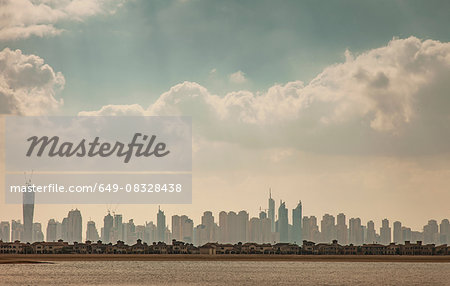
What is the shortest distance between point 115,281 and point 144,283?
972 centimetres

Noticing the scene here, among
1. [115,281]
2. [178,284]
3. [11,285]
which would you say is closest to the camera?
[11,285]

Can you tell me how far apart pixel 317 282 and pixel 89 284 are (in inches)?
1624

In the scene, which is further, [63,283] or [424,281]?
[424,281]

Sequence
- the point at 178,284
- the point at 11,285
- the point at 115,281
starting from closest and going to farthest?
1. the point at 11,285
2. the point at 178,284
3. the point at 115,281

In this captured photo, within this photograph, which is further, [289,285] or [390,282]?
[390,282]

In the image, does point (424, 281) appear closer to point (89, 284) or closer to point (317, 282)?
point (317, 282)

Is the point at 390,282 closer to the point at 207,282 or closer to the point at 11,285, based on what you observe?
the point at 207,282

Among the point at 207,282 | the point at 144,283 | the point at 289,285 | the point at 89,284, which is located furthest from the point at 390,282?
the point at 89,284

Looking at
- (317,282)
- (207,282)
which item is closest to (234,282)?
(207,282)

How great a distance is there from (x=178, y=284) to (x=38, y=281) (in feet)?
86.8

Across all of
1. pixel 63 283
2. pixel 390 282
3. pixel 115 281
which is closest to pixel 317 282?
pixel 390 282

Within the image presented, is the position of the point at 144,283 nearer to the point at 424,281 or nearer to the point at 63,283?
the point at 63,283

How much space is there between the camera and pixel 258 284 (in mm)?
128375

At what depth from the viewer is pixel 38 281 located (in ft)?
440
